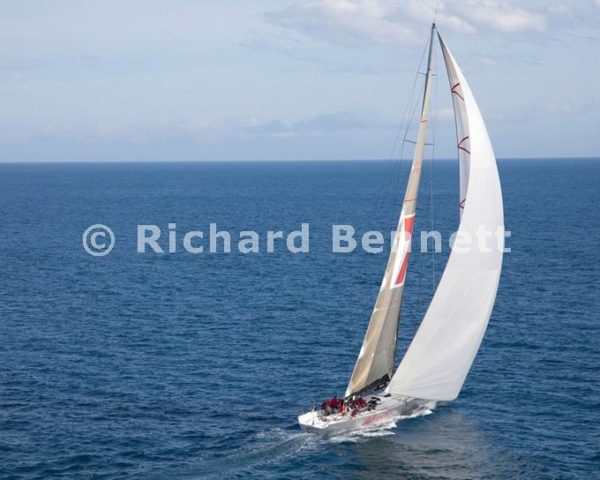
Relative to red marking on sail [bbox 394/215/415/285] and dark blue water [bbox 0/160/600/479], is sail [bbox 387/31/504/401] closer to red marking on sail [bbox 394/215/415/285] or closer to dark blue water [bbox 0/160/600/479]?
red marking on sail [bbox 394/215/415/285]

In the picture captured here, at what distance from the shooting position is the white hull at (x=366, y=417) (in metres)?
41.1

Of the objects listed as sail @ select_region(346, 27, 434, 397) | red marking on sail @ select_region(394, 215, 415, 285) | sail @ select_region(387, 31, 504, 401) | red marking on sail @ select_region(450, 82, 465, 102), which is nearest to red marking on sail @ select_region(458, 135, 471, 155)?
sail @ select_region(387, 31, 504, 401)

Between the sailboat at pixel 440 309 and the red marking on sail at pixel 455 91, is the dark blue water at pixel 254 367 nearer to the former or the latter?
the sailboat at pixel 440 309

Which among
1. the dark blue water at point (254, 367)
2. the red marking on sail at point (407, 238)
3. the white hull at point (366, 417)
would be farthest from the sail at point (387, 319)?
the dark blue water at point (254, 367)

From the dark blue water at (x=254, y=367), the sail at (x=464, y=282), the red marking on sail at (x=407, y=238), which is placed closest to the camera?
the dark blue water at (x=254, y=367)

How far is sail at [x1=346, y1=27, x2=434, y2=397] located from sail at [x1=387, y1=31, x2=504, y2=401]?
1548mm

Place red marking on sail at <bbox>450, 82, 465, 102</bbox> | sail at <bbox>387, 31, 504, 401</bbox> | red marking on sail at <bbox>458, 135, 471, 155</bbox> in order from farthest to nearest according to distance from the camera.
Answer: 1. red marking on sail at <bbox>458, 135, 471, 155</bbox>
2. sail at <bbox>387, 31, 504, 401</bbox>
3. red marking on sail at <bbox>450, 82, 465, 102</bbox>

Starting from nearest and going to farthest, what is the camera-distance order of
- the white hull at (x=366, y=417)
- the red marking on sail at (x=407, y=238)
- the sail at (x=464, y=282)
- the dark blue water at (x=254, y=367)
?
the dark blue water at (x=254, y=367)
the sail at (x=464, y=282)
the white hull at (x=366, y=417)
the red marking on sail at (x=407, y=238)

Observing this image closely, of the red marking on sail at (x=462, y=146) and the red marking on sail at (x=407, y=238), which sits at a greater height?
the red marking on sail at (x=462, y=146)

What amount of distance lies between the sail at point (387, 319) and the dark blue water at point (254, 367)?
124 inches

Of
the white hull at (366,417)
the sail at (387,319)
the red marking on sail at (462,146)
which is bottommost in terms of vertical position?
the white hull at (366,417)

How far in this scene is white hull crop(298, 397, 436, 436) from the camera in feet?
135

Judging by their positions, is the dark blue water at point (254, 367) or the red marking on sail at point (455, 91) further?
the dark blue water at point (254, 367)

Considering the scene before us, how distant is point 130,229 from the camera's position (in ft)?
417
